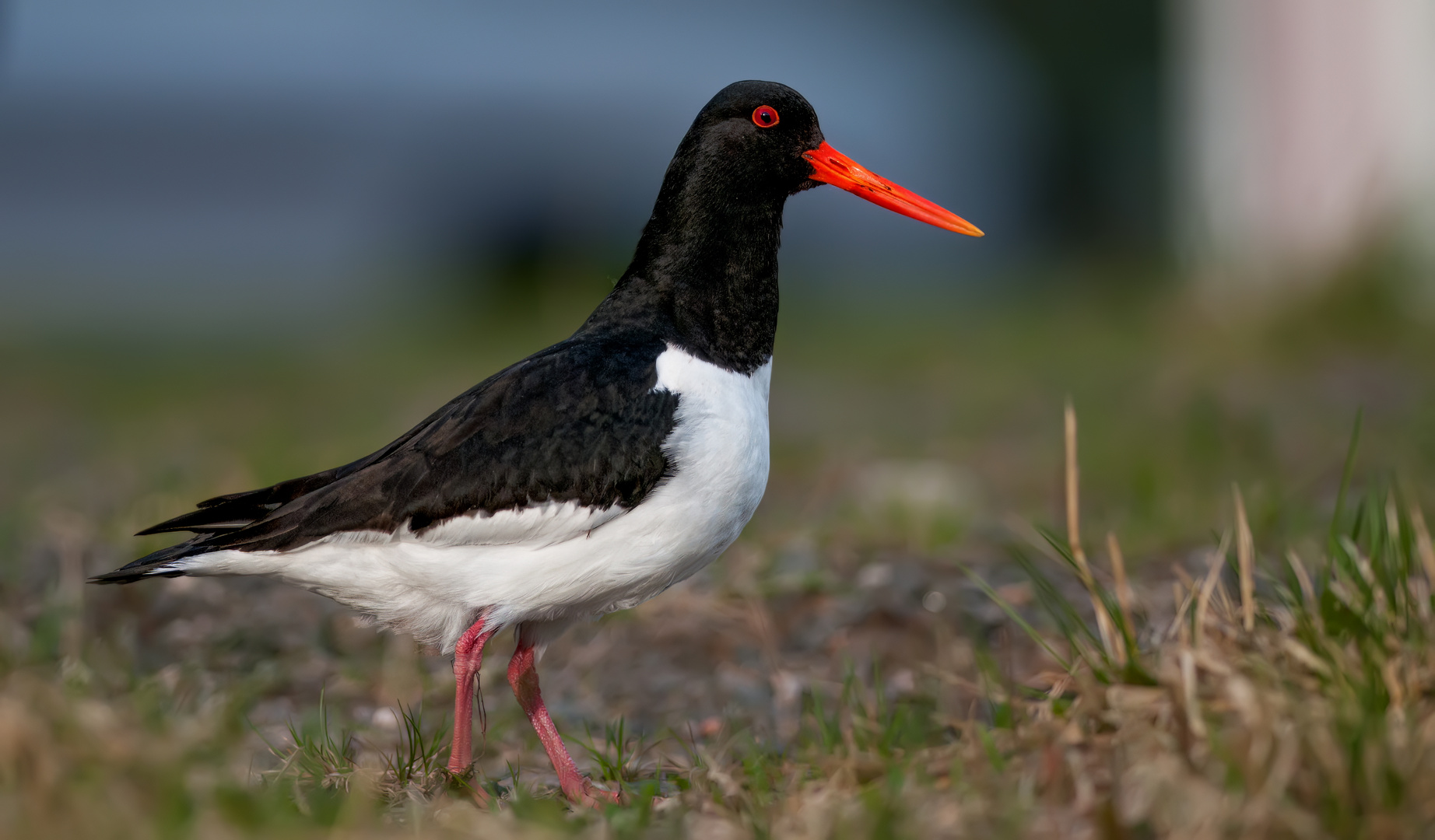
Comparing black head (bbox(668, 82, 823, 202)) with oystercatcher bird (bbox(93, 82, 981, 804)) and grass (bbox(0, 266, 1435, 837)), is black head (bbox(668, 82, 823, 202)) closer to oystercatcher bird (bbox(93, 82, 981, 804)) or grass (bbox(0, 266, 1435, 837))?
oystercatcher bird (bbox(93, 82, 981, 804))

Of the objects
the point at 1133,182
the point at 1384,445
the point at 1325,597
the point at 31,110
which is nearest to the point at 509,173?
the point at 31,110

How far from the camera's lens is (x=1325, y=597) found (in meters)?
2.98

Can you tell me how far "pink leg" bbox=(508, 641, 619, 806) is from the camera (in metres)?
3.40

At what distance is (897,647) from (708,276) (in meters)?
1.55

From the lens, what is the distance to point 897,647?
4.75 meters

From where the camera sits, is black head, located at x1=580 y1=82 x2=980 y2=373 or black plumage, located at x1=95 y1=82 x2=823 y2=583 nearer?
black plumage, located at x1=95 y1=82 x2=823 y2=583

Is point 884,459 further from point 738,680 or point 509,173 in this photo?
point 509,173

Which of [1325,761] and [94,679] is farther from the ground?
[1325,761]

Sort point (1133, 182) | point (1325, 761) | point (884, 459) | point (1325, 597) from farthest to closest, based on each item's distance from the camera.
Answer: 1. point (1133, 182)
2. point (884, 459)
3. point (1325, 597)
4. point (1325, 761)

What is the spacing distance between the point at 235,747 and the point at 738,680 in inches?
68.6

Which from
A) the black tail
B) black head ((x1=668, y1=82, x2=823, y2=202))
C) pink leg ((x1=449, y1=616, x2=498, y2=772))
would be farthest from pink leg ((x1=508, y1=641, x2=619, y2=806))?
black head ((x1=668, y1=82, x2=823, y2=202))

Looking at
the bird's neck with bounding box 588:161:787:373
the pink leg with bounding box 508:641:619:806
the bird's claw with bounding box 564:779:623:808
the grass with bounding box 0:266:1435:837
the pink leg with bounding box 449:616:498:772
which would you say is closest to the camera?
the grass with bounding box 0:266:1435:837

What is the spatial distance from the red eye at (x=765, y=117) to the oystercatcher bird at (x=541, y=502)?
20.3 inches

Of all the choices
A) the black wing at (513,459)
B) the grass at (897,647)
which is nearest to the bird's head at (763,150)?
the black wing at (513,459)
